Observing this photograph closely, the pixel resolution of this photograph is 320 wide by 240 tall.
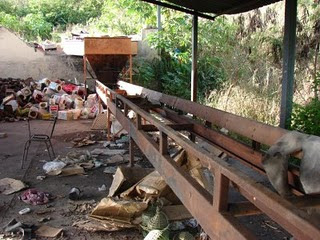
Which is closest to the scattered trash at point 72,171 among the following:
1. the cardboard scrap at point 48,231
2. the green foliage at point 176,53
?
the cardboard scrap at point 48,231

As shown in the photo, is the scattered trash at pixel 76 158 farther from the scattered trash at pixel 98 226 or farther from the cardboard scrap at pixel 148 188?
the scattered trash at pixel 98 226

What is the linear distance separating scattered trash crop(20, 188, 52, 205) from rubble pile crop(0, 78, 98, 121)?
19.6 feet

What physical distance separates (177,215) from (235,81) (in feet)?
21.0

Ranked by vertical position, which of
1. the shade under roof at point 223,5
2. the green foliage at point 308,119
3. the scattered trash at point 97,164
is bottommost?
the scattered trash at point 97,164

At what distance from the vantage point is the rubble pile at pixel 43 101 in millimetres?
10883

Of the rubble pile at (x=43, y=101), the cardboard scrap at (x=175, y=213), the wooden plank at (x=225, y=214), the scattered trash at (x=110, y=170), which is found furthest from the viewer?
the rubble pile at (x=43, y=101)

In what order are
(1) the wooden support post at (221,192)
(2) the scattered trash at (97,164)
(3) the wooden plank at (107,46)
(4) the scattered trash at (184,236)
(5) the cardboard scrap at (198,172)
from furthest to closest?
(3) the wooden plank at (107,46), (2) the scattered trash at (97,164), (5) the cardboard scrap at (198,172), (4) the scattered trash at (184,236), (1) the wooden support post at (221,192)

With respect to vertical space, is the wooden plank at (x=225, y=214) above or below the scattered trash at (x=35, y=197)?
above

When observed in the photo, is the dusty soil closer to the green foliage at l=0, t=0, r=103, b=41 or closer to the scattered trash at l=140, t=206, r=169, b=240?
the scattered trash at l=140, t=206, r=169, b=240

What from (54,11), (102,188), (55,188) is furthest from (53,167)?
(54,11)

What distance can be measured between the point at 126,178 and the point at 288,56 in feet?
8.07

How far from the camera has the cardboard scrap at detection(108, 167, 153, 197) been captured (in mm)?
4398

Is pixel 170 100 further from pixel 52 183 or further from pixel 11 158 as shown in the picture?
pixel 11 158

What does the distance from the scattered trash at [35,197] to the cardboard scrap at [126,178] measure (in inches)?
34.1
